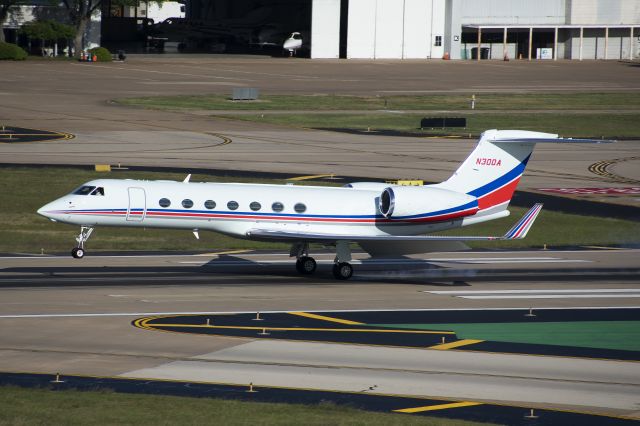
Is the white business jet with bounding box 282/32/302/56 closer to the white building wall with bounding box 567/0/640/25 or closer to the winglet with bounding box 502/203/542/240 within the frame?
the white building wall with bounding box 567/0/640/25

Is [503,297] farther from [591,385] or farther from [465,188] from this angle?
[591,385]

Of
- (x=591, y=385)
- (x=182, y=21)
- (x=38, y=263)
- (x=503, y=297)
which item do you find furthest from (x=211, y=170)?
(x=182, y=21)

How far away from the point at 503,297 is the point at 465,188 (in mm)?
4893

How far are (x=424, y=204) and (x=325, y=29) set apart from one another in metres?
113

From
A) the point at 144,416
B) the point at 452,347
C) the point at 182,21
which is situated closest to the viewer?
the point at 144,416

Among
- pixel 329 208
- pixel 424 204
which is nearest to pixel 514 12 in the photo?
pixel 424 204

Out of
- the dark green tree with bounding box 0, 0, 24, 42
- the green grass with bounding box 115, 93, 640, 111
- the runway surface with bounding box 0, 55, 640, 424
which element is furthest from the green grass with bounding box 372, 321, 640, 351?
the dark green tree with bounding box 0, 0, 24, 42

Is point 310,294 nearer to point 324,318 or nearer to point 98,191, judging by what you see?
point 324,318

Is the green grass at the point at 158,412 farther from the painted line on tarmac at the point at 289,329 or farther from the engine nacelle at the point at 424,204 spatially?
the engine nacelle at the point at 424,204

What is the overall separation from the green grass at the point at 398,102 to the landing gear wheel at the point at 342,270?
5602cm

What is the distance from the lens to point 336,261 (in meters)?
39.1

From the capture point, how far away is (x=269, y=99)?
10062cm

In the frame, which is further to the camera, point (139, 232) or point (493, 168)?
point (139, 232)

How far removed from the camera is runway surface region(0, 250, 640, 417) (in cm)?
2577
